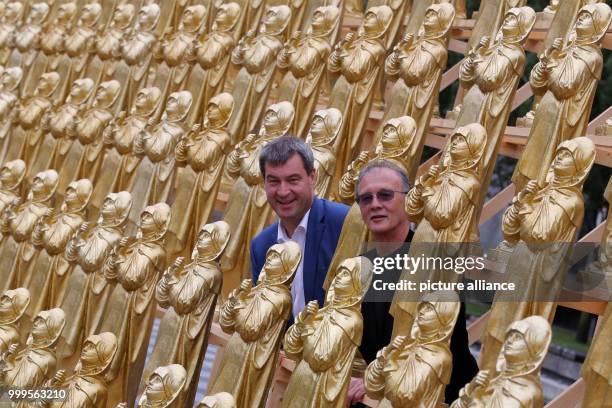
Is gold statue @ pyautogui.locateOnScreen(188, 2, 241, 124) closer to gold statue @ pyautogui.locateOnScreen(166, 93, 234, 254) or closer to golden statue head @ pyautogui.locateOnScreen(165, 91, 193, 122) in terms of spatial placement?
golden statue head @ pyautogui.locateOnScreen(165, 91, 193, 122)

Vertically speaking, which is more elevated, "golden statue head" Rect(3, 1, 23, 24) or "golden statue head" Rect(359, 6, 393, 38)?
"golden statue head" Rect(359, 6, 393, 38)

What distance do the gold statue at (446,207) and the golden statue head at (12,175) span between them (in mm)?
2383

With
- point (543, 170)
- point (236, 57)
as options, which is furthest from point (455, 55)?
point (543, 170)

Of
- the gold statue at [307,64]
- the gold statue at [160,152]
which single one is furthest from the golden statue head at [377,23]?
the gold statue at [160,152]

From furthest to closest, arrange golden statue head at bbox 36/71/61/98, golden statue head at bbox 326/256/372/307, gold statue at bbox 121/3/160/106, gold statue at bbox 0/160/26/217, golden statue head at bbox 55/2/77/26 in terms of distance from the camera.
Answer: golden statue head at bbox 55/2/77/26 < golden statue head at bbox 36/71/61/98 < gold statue at bbox 121/3/160/106 < gold statue at bbox 0/160/26/217 < golden statue head at bbox 326/256/372/307

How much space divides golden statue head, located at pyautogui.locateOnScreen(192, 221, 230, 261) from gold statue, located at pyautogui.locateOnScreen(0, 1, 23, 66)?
124 inches

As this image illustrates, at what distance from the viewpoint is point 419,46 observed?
388 centimetres

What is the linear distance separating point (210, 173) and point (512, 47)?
1131 millimetres

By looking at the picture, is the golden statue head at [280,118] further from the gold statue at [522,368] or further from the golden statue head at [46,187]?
the gold statue at [522,368]

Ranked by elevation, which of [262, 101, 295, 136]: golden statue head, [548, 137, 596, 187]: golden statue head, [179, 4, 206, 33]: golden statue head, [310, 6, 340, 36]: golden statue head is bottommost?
[262, 101, 295, 136]: golden statue head

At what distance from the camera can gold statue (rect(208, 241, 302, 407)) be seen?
3.14 m

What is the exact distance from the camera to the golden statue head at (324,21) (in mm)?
4352

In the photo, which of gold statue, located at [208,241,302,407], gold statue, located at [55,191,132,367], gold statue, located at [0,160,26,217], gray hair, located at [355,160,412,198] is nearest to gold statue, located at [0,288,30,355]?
gold statue, located at [55,191,132,367]

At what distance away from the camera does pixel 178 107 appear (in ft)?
14.7
